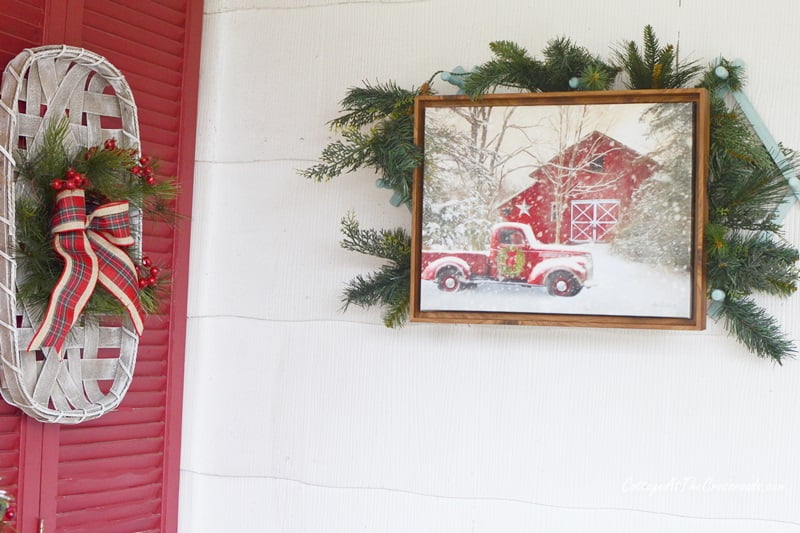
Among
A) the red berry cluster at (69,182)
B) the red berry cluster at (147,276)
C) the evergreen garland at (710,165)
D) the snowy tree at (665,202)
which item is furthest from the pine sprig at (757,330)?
the red berry cluster at (69,182)

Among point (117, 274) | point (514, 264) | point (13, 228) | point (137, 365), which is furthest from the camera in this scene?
point (137, 365)

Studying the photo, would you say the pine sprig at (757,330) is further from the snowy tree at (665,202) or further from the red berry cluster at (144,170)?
the red berry cluster at (144,170)

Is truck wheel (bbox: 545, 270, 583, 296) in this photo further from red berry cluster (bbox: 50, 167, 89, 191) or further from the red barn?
red berry cluster (bbox: 50, 167, 89, 191)

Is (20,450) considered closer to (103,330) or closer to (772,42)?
(103,330)

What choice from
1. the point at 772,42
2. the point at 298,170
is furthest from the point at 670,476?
the point at 298,170

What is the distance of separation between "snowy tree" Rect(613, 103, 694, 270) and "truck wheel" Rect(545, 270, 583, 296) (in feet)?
0.31

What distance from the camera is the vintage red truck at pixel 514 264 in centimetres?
155

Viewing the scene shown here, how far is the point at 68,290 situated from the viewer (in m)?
1.40

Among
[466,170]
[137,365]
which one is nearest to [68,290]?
[137,365]

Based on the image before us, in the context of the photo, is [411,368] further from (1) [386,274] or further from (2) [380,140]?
(2) [380,140]

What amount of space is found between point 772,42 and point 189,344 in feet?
4.11

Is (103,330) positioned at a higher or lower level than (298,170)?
lower

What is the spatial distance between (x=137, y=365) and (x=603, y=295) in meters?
0.88

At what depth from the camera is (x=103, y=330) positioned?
5.12 ft
